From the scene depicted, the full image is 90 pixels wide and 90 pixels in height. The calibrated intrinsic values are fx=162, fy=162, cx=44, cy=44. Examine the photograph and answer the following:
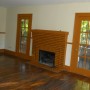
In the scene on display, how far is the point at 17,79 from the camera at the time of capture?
4.40 meters

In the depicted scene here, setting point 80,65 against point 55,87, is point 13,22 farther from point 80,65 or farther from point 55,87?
point 55,87

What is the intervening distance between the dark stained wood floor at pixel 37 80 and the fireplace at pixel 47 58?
55 centimetres

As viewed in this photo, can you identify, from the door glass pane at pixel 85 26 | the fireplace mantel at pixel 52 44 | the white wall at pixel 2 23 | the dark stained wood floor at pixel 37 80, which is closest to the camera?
the dark stained wood floor at pixel 37 80

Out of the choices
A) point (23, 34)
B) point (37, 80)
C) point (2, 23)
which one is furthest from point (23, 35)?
point (37, 80)

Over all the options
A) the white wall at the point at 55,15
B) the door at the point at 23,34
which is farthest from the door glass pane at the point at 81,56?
the door at the point at 23,34

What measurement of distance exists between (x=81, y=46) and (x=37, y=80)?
186 centimetres

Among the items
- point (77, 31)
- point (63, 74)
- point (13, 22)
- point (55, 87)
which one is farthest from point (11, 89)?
point (13, 22)

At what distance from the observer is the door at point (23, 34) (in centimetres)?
693

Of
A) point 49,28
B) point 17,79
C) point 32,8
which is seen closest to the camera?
point 17,79

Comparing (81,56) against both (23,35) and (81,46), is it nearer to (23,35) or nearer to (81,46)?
(81,46)

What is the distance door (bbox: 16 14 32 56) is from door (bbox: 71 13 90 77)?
2.28 m

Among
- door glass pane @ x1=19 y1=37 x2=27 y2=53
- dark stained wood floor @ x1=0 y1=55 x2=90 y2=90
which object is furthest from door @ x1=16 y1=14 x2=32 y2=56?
dark stained wood floor @ x1=0 y1=55 x2=90 y2=90

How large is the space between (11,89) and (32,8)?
3937 mm

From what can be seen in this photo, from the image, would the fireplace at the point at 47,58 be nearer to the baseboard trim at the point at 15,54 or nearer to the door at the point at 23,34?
the baseboard trim at the point at 15,54
